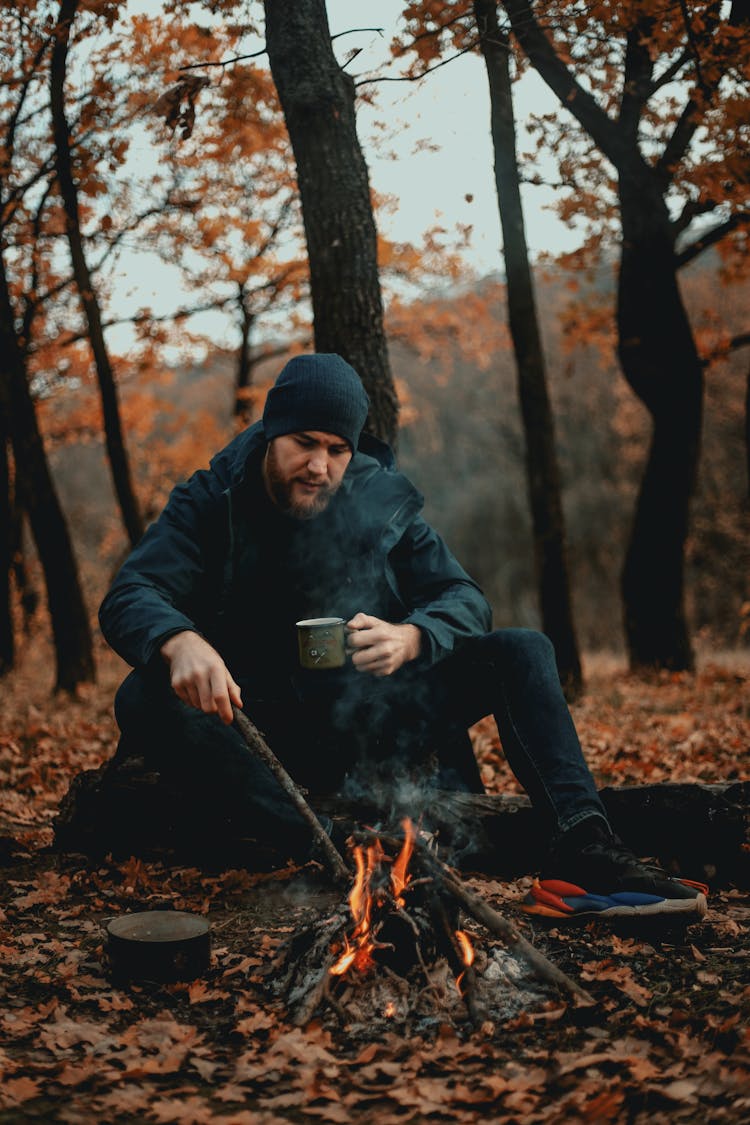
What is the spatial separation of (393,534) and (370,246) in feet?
8.89

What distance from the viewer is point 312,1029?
2.60 m

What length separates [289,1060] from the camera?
8.10ft

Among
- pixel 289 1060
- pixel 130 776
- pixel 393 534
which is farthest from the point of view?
pixel 130 776

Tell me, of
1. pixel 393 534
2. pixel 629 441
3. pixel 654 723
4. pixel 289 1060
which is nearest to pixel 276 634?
pixel 393 534

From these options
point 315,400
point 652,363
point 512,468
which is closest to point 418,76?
point 315,400

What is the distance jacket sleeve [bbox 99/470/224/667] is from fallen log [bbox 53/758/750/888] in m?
0.76

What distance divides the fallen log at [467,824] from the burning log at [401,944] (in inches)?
23.8

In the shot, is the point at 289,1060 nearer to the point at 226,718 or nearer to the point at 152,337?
the point at 226,718

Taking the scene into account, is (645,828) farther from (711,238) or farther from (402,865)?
(711,238)

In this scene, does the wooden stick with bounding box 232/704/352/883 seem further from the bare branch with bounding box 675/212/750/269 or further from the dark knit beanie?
the bare branch with bounding box 675/212/750/269

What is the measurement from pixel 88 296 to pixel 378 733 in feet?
27.8

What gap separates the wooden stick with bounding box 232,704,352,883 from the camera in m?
2.98

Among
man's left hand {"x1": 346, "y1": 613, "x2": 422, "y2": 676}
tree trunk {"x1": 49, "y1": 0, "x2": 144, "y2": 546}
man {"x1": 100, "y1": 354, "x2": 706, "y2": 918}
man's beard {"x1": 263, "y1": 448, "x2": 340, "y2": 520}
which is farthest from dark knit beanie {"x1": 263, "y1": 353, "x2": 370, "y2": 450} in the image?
tree trunk {"x1": 49, "y1": 0, "x2": 144, "y2": 546}

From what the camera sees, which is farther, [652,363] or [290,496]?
[652,363]
